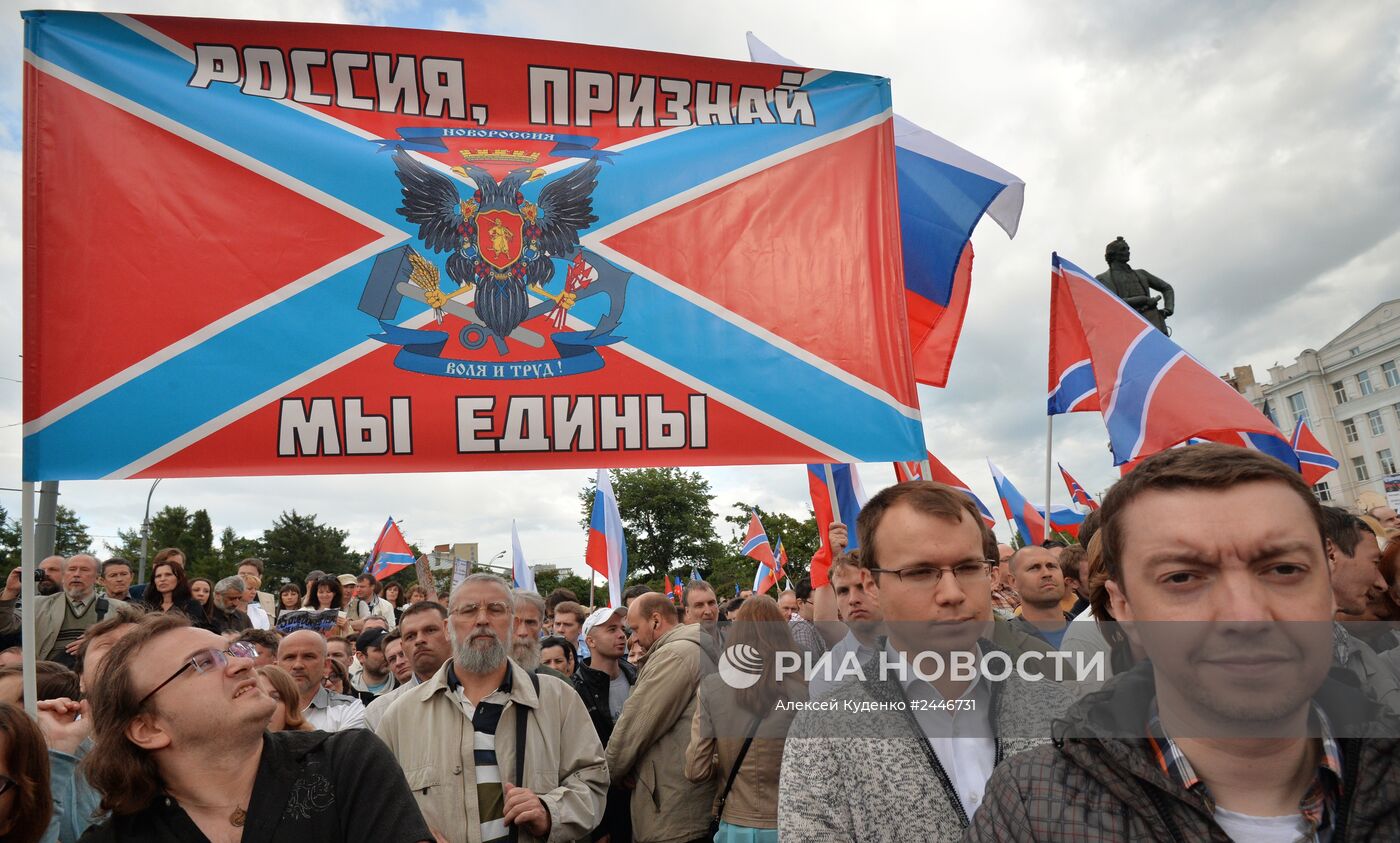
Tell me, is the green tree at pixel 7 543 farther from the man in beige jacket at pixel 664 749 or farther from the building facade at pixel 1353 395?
the building facade at pixel 1353 395

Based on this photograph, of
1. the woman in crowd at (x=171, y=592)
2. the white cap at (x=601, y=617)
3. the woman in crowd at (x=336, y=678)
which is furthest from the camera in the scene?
the woman in crowd at (x=171, y=592)

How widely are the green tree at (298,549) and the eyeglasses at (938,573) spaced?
7572 centimetres

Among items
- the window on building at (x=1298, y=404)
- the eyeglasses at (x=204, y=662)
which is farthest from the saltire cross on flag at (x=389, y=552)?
the window on building at (x=1298, y=404)

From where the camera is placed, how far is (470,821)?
348cm

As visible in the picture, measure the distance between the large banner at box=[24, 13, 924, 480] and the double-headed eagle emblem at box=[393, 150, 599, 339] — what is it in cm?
1

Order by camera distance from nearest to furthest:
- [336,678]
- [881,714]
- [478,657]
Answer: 1. [881,714]
2. [478,657]
3. [336,678]

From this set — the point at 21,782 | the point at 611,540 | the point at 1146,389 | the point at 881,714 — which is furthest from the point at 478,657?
the point at 611,540

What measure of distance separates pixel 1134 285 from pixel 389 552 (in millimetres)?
13607

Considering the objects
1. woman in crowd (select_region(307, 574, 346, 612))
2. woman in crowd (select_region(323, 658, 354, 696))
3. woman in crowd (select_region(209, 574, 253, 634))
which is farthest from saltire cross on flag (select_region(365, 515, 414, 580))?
woman in crowd (select_region(323, 658, 354, 696))

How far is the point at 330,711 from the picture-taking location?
16.8ft

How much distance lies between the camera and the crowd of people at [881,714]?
1.44 meters

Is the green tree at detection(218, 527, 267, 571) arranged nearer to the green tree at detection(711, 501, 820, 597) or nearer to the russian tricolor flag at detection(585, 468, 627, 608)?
the green tree at detection(711, 501, 820, 597)

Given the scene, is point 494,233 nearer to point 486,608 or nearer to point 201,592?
point 486,608

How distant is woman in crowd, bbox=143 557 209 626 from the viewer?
733 centimetres
